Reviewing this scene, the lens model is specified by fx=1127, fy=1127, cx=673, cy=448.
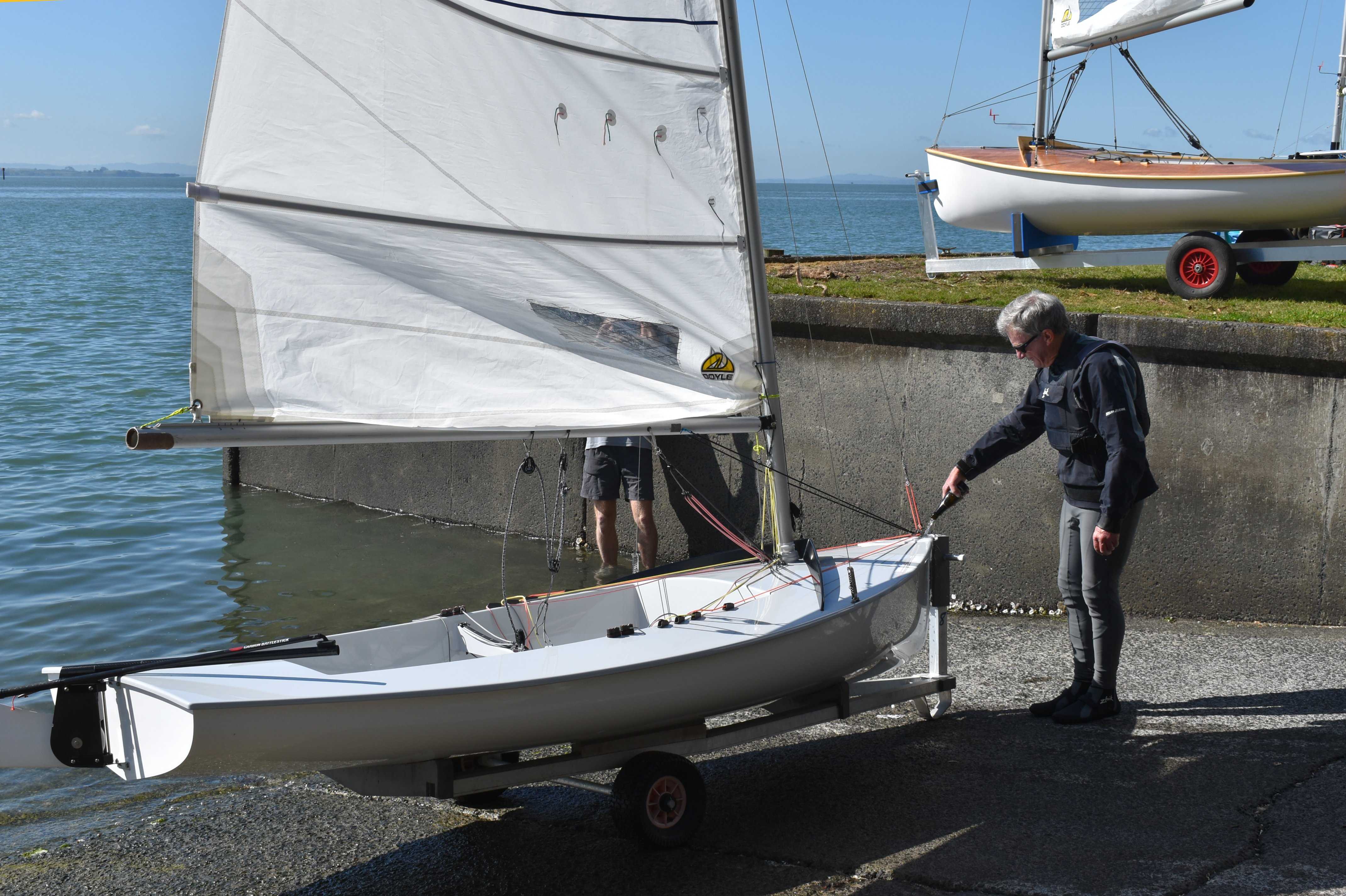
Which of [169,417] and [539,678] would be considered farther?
[169,417]

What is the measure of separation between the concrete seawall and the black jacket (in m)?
2.01

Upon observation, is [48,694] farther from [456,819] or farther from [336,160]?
[336,160]

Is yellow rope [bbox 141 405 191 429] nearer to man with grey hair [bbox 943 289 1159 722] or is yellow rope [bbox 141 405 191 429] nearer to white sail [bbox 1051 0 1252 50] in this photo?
man with grey hair [bbox 943 289 1159 722]


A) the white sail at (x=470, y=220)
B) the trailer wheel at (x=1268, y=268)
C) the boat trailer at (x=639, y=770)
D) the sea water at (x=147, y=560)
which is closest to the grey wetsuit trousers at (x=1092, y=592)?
the boat trailer at (x=639, y=770)

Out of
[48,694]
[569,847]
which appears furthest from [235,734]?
[48,694]

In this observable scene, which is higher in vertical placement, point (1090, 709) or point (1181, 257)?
point (1181, 257)

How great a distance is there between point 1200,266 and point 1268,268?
864 mm

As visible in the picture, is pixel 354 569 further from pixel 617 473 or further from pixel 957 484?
pixel 957 484

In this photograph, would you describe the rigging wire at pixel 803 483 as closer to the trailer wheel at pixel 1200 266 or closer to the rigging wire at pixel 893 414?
the rigging wire at pixel 893 414

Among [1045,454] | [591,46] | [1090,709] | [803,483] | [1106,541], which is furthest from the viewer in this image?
[803,483]

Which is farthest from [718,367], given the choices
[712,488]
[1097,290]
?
[1097,290]

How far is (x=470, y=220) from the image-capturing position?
422 cm

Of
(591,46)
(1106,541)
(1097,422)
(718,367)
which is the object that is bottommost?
(1106,541)

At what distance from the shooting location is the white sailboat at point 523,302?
3771mm
